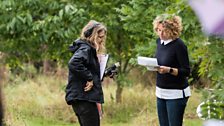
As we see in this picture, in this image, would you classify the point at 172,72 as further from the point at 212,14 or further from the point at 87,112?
the point at 212,14

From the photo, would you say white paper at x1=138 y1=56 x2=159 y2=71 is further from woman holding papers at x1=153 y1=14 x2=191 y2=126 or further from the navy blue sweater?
the navy blue sweater

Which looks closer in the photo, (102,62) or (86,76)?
(86,76)

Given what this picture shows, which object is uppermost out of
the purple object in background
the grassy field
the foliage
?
the purple object in background

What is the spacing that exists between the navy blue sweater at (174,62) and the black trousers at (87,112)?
2.20 feet

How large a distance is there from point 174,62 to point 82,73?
2.83ft

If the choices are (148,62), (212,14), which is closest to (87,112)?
(148,62)

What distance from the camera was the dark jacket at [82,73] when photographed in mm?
5262

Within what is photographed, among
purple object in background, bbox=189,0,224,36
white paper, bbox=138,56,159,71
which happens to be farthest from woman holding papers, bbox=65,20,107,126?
purple object in background, bbox=189,0,224,36

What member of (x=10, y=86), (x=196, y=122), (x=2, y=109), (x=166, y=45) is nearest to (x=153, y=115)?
(x=196, y=122)

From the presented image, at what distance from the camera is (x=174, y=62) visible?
5.31m

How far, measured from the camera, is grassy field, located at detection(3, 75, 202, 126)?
913 centimetres

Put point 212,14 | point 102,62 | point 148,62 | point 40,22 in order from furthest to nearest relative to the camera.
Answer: point 40,22, point 102,62, point 148,62, point 212,14

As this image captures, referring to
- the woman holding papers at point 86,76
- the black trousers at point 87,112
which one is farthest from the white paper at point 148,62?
the black trousers at point 87,112

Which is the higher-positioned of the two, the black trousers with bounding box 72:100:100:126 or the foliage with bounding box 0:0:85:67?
the foliage with bounding box 0:0:85:67
